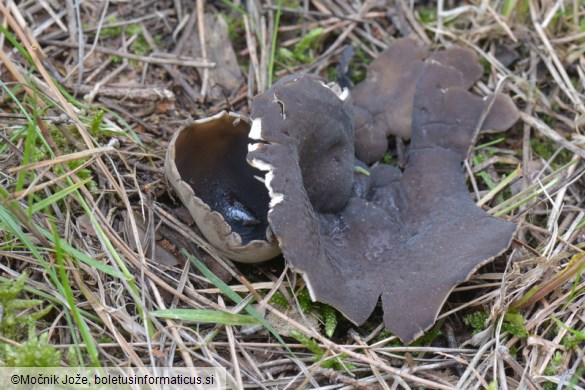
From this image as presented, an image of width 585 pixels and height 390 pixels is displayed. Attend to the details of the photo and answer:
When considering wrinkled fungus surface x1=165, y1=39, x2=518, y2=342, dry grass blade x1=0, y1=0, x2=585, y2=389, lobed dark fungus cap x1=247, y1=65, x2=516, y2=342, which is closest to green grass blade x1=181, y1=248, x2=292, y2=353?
dry grass blade x1=0, y1=0, x2=585, y2=389

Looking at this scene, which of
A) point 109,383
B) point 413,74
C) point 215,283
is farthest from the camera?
point 413,74

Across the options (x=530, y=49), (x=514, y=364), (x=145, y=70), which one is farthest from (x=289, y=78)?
(x=530, y=49)

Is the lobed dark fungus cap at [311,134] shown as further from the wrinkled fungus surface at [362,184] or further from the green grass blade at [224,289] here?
the green grass blade at [224,289]

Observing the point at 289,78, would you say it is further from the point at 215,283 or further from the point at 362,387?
the point at 362,387

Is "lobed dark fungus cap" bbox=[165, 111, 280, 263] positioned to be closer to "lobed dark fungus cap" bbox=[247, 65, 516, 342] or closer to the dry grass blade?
the dry grass blade

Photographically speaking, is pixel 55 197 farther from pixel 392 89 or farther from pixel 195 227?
pixel 392 89
